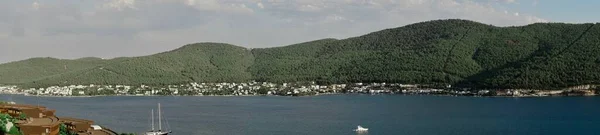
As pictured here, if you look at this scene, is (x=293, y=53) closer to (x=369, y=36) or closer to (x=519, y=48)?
(x=369, y=36)

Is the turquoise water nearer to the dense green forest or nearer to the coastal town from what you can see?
the coastal town

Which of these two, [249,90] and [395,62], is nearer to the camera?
[249,90]

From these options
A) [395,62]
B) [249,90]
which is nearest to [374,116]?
[249,90]

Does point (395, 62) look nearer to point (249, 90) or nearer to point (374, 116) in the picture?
point (249, 90)

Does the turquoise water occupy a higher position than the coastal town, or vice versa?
the coastal town

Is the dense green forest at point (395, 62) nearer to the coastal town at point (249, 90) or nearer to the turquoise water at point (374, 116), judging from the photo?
the coastal town at point (249, 90)

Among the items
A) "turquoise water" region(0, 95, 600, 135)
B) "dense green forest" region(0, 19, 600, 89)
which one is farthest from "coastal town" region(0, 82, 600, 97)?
"turquoise water" region(0, 95, 600, 135)
